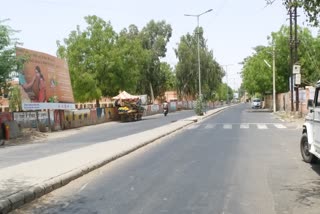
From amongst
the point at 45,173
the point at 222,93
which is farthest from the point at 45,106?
the point at 222,93

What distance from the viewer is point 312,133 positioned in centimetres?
1145

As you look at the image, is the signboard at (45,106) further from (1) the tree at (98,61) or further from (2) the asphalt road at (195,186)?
(2) the asphalt road at (195,186)

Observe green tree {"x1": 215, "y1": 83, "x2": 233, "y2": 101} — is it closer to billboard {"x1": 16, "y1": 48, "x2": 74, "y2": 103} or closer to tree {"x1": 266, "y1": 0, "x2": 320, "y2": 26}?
billboard {"x1": 16, "y1": 48, "x2": 74, "y2": 103}

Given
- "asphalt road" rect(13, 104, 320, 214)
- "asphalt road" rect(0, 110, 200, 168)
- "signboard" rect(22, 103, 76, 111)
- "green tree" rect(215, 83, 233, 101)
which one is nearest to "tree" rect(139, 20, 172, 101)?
"signboard" rect(22, 103, 76, 111)

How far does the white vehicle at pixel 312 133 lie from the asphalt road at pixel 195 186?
31 cm

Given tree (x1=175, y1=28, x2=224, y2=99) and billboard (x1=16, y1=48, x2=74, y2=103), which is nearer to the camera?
billboard (x1=16, y1=48, x2=74, y2=103)

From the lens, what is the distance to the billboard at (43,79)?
94.5ft

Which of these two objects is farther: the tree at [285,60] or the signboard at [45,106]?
the tree at [285,60]

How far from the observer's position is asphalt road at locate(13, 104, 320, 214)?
7406 millimetres

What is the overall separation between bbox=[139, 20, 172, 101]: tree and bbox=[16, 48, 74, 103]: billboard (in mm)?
40631

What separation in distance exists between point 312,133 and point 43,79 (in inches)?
917

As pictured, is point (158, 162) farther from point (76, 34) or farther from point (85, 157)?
point (76, 34)

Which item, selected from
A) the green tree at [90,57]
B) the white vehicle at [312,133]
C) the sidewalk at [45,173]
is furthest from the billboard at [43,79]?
the white vehicle at [312,133]

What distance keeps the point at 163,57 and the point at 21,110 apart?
54.0 meters
